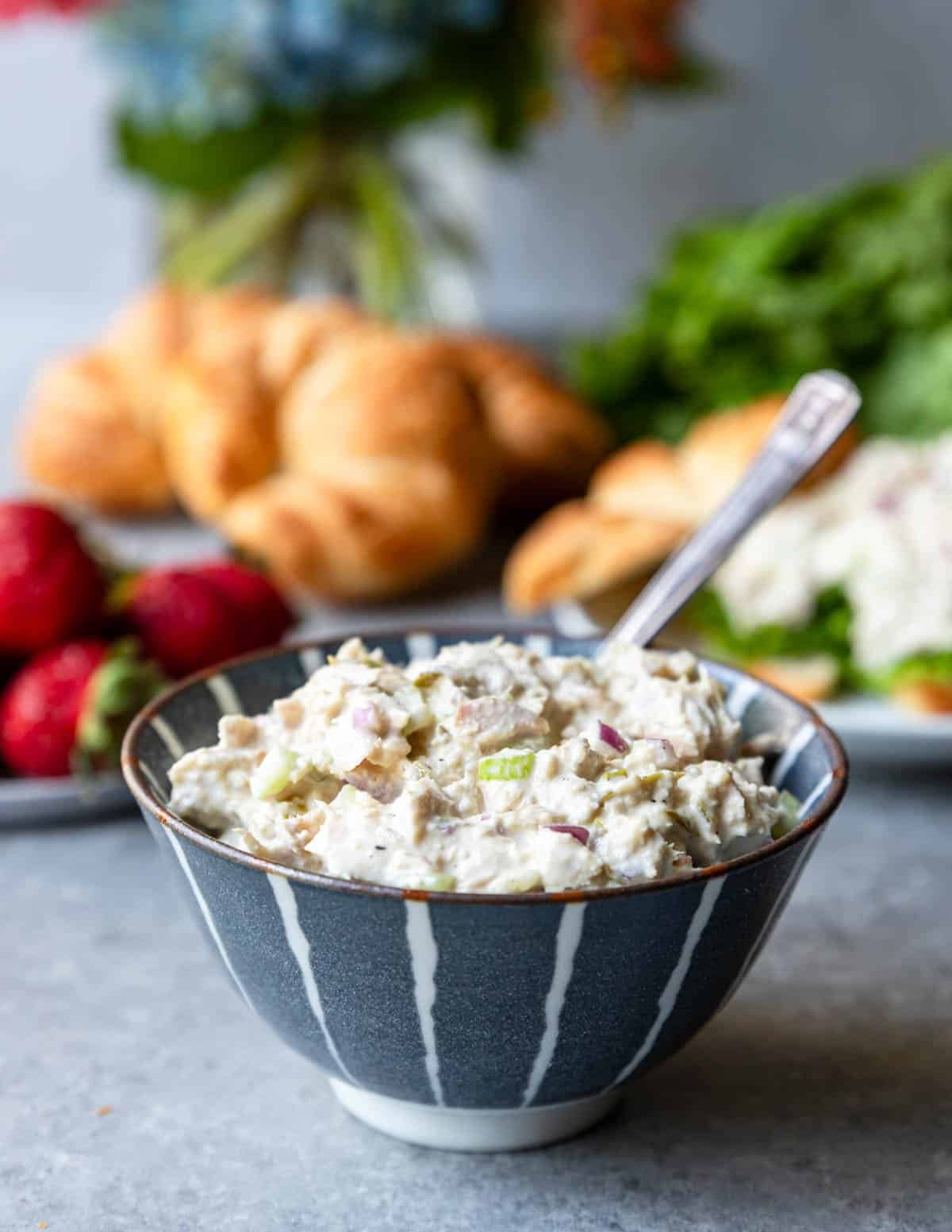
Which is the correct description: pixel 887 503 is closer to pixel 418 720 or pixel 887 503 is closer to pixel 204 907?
pixel 418 720

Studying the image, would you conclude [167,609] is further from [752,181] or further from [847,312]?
[752,181]

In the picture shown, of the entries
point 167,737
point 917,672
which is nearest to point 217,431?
point 917,672

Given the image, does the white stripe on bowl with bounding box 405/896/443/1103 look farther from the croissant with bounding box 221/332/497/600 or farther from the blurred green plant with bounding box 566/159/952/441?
the blurred green plant with bounding box 566/159/952/441

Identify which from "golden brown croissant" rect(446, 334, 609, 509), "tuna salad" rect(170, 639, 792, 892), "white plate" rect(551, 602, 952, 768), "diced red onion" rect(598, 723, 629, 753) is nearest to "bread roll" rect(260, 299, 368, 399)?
"golden brown croissant" rect(446, 334, 609, 509)

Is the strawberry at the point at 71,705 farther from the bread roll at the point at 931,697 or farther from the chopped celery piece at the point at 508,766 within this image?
the bread roll at the point at 931,697

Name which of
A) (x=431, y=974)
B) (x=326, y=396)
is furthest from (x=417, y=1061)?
(x=326, y=396)

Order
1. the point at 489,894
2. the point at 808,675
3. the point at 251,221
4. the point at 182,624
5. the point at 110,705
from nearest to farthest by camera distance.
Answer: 1. the point at 489,894
2. the point at 110,705
3. the point at 182,624
4. the point at 808,675
5. the point at 251,221
